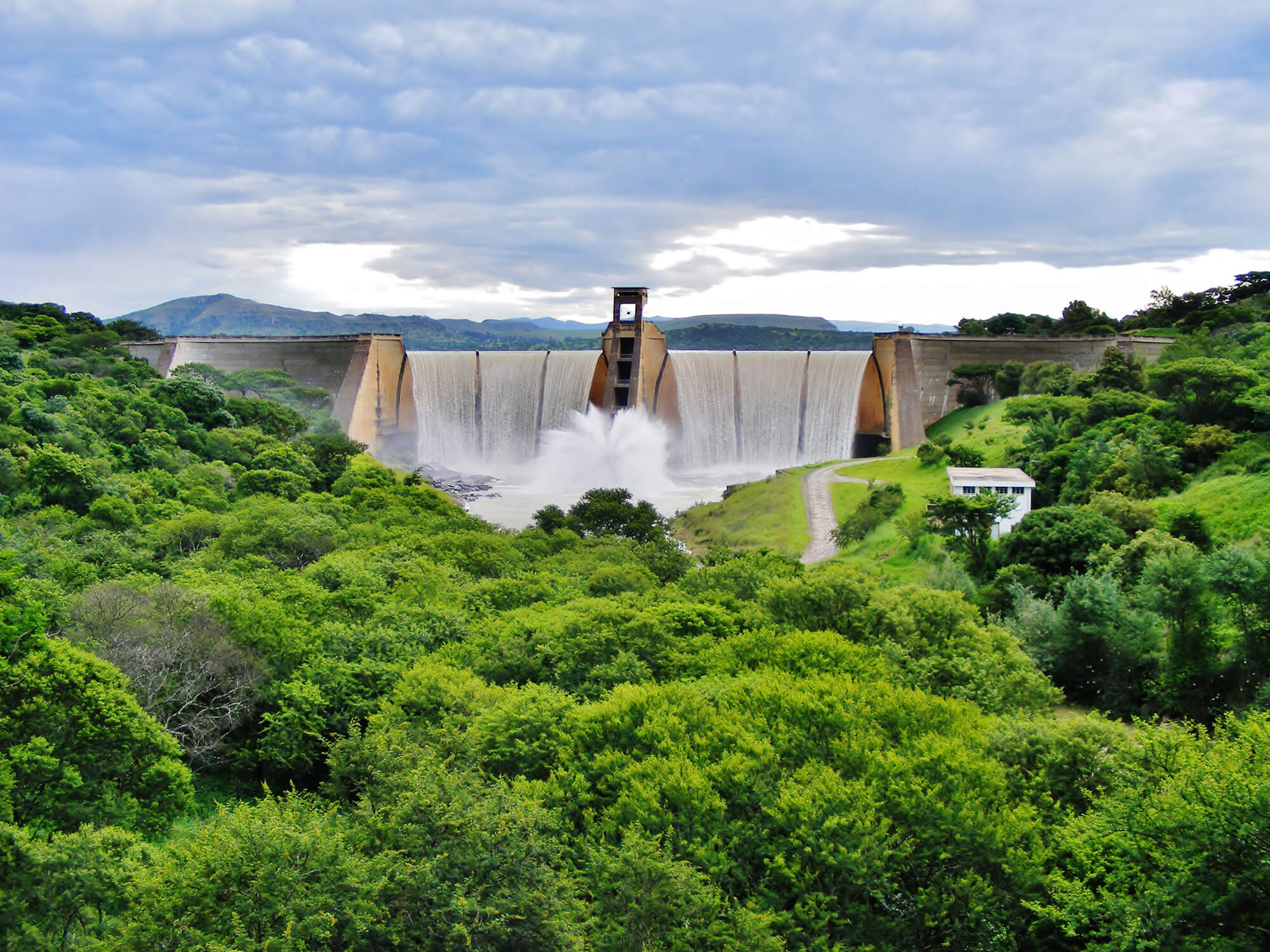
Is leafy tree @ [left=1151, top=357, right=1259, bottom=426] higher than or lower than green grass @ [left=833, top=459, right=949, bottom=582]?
higher

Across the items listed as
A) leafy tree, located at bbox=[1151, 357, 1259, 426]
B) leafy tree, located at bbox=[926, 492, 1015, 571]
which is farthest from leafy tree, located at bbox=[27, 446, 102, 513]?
leafy tree, located at bbox=[1151, 357, 1259, 426]

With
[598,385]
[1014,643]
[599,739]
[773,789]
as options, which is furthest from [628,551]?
[598,385]

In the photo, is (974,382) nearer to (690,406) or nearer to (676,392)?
(690,406)

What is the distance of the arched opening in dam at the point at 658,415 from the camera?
220ft

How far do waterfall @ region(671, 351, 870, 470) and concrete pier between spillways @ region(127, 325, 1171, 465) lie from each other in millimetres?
1145

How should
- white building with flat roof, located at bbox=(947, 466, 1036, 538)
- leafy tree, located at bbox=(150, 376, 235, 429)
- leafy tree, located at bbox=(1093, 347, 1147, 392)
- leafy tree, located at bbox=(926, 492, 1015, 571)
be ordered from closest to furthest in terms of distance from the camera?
leafy tree, located at bbox=(926, 492, 1015, 571) < white building with flat roof, located at bbox=(947, 466, 1036, 538) < leafy tree, located at bbox=(1093, 347, 1147, 392) < leafy tree, located at bbox=(150, 376, 235, 429)

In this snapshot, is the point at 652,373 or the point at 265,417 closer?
the point at 265,417

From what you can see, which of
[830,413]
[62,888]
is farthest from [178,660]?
[830,413]

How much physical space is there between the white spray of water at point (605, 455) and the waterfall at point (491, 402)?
5.82 feet

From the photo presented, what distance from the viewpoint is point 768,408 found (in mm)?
68312

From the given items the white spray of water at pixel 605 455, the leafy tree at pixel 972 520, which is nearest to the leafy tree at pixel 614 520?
the leafy tree at pixel 972 520

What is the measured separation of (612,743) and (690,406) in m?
52.5

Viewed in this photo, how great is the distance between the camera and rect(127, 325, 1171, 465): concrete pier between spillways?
222 feet

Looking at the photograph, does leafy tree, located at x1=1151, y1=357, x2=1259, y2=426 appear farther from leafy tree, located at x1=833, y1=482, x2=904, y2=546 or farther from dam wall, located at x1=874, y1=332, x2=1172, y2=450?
dam wall, located at x1=874, y1=332, x2=1172, y2=450
